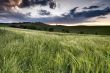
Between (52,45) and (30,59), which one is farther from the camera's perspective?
(52,45)

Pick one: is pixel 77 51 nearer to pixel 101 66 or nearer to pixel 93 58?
pixel 93 58

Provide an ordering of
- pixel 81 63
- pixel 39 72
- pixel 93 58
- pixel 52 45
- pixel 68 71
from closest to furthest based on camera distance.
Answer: pixel 39 72 < pixel 68 71 < pixel 81 63 < pixel 93 58 < pixel 52 45

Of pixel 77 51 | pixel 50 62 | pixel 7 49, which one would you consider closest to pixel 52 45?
pixel 77 51

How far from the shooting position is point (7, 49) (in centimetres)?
402

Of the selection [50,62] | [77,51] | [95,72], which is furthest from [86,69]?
[77,51]

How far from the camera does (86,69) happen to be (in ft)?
10.7

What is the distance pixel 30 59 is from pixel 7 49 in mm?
589

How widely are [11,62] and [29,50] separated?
991 mm

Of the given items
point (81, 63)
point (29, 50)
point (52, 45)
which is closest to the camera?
point (81, 63)

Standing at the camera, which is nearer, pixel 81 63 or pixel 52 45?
pixel 81 63

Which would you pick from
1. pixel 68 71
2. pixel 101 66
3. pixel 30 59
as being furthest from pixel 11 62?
pixel 101 66

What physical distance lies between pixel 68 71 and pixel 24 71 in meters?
0.56

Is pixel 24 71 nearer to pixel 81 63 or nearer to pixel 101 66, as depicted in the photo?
pixel 81 63

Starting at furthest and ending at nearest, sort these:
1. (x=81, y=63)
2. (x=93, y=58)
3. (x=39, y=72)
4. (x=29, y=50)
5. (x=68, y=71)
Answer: (x=29, y=50) < (x=93, y=58) < (x=81, y=63) < (x=68, y=71) < (x=39, y=72)
